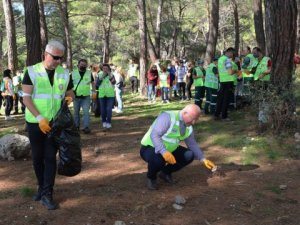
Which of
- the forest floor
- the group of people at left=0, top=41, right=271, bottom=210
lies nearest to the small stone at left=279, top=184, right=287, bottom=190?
the forest floor

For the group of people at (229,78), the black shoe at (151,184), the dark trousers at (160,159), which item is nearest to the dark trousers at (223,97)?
the group of people at (229,78)

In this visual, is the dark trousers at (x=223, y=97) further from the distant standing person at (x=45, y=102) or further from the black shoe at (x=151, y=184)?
the distant standing person at (x=45, y=102)

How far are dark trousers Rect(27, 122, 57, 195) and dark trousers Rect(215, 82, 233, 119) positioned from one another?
658 centimetres

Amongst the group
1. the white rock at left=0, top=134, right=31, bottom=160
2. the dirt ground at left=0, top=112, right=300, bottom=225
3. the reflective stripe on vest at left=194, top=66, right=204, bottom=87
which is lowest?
the dirt ground at left=0, top=112, right=300, bottom=225

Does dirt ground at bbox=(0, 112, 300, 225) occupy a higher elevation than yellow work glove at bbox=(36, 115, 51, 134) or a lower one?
lower

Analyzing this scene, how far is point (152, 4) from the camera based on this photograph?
151 ft

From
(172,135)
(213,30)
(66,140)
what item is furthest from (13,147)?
(213,30)

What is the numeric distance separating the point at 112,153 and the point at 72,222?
3897 millimetres

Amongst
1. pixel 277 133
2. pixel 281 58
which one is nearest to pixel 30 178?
pixel 277 133

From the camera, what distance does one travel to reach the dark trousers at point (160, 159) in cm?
582

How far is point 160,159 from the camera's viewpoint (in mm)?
5809

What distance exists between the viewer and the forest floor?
Result: 5.13m

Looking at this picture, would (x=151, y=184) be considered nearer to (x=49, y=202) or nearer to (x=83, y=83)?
(x=49, y=202)

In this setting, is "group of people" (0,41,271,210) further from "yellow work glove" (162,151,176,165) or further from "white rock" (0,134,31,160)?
"white rock" (0,134,31,160)
